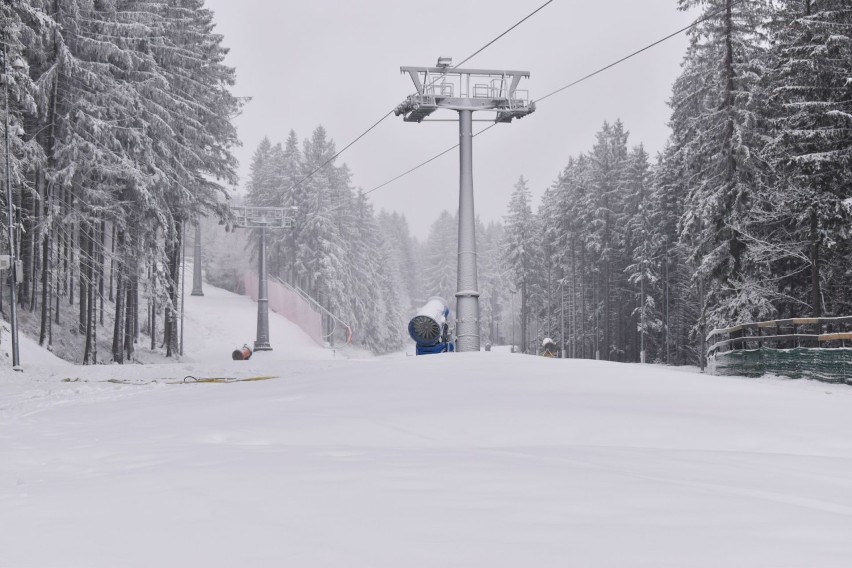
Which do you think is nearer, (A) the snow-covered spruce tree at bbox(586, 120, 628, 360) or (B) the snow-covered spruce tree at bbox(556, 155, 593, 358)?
(A) the snow-covered spruce tree at bbox(586, 120, 628, 360)

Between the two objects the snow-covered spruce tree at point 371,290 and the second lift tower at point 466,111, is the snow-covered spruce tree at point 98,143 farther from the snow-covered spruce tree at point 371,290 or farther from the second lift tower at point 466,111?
the snow-covered spruce tree at point 371,290

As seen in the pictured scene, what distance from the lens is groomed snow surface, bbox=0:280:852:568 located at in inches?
124

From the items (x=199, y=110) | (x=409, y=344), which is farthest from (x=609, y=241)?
(x=409, y=344)

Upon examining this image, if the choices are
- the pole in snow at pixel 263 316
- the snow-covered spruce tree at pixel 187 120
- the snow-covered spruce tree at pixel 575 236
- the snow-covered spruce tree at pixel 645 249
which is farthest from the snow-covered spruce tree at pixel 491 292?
the snow-covered spruce tree at pixel 187 120

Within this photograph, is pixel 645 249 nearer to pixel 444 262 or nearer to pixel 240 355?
pixel 240 355

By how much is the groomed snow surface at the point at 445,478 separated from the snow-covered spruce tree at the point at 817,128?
13140 mm

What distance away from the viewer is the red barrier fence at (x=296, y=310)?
52219 mm

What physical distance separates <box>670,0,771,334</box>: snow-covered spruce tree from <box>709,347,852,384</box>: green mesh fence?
22.9 ft

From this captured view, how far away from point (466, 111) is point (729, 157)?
408 inches

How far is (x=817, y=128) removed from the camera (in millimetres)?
21016

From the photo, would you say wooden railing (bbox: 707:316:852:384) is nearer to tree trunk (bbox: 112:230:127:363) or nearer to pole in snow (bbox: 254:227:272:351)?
tree trunk (bbox: 112:230:127:363)

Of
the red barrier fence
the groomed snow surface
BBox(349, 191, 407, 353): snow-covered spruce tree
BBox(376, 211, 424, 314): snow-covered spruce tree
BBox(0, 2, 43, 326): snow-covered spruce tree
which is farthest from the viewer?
BBox(376, 211, 424, 314): snow-covered spruce tree

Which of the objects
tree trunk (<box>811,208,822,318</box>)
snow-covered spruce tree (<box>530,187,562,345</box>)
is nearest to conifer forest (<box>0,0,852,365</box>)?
tree trunk (<box>811,208,822,318</box>)

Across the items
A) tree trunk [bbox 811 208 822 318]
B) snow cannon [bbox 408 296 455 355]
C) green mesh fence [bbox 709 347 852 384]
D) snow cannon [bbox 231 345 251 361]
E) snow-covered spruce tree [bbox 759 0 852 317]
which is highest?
snow-covered spruce tree [bbox 759 0 852 317]
